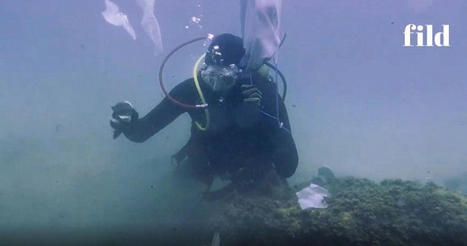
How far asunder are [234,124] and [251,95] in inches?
21.1

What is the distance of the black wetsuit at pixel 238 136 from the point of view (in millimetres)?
4984

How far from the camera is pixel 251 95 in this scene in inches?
187

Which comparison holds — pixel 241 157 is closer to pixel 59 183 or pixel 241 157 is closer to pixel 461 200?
pixel 461 200

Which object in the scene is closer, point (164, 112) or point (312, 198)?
point (312, 198)

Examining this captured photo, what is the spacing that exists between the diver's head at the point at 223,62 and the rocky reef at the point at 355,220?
1.54 metres

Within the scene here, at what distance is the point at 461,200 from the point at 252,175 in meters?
2.40

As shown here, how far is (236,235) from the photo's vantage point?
→ 391cm

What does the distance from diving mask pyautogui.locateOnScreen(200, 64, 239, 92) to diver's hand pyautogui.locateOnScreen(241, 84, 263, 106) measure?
23 centimetres

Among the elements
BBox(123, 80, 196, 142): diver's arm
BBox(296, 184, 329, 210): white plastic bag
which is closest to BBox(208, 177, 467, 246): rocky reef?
BBox(296, 184, 329, 210): white plastic bag

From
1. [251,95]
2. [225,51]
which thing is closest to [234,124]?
[251,95]

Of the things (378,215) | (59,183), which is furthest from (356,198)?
(59,183)

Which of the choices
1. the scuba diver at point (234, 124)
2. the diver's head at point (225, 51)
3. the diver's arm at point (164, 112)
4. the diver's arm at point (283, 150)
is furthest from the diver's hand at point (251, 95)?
the diver's arm at point (164, 112)

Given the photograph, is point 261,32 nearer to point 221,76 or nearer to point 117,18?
point 221,76

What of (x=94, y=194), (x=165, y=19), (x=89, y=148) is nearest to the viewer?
(x=94, y=194)
